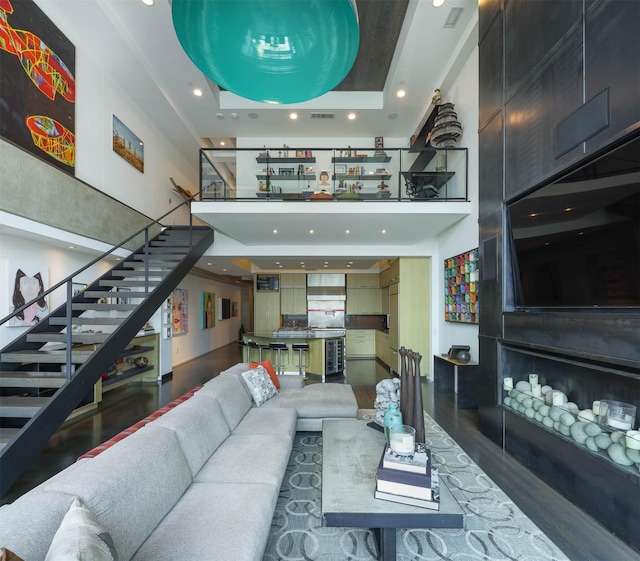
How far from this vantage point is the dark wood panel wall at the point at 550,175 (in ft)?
6.85

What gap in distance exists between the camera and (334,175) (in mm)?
5449

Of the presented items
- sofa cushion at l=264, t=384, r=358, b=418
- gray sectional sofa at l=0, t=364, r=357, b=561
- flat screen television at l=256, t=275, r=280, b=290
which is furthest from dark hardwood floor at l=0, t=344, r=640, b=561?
flat screen television at l=256, t=275, r=280, b=290

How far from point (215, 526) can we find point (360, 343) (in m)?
8.05

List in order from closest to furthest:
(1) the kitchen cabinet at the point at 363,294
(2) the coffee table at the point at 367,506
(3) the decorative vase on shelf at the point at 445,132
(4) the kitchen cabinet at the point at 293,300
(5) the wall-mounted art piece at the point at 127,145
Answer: (2) the coffee table at the point at 367,506, (3) the decorative vase on shelf at the point at 445,132, (5) the wall-mounted art piece at the point at 127,145, (1) the kitchen cabinet at the point at 363,294, (4) the kitchen cabinet at the point at 293,300

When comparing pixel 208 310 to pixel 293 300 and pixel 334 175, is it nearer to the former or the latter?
pixel 293 300

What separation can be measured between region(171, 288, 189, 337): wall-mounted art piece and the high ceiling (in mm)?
987

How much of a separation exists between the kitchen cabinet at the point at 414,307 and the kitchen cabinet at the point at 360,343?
227 centimetres

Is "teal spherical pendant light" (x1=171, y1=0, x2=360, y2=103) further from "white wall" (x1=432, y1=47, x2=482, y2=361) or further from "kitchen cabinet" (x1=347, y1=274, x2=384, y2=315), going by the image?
"kitchen cabinet" (x1=347, y1=274, x2=384, y2=315)

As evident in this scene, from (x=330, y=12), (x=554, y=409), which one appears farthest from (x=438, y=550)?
(x=330, y=12)

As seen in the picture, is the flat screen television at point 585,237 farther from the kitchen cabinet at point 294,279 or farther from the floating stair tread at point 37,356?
the kitchen cabinet at point 294,279

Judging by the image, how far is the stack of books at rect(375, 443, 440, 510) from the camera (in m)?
1.76

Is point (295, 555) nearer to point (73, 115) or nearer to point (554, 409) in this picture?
point (554, 409)

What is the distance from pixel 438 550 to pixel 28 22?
273 inches

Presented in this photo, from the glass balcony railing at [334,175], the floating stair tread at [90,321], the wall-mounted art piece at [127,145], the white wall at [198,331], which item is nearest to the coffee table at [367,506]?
the floating stair tread at [90,321]
